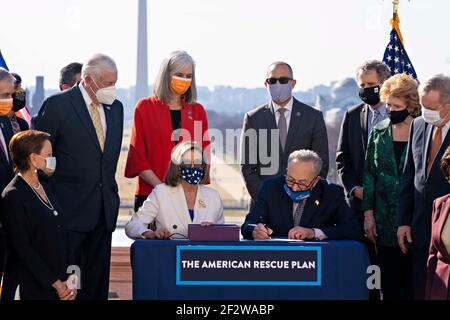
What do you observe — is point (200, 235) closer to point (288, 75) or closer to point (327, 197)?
point (327, 197)

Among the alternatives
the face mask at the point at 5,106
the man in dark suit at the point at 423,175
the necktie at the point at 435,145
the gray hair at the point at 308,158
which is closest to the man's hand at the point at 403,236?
the man in dark suit at the point at 423,175

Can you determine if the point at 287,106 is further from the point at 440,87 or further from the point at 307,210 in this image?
the point at 440,87

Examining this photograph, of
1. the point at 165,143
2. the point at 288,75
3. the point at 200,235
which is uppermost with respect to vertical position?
the point at 288,75

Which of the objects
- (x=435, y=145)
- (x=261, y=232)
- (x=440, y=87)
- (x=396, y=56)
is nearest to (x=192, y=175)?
(x=261, y=232)

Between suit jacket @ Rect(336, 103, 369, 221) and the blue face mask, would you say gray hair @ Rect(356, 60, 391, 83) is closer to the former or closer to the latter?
suit jacket @ Rect(336, 103, 369, 221)

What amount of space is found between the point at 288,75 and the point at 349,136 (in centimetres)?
67

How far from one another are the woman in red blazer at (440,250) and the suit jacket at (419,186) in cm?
41

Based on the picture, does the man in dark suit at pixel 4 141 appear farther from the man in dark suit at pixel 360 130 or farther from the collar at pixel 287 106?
the man in dark suit at pixel 360 130

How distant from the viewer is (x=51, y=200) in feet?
21.2

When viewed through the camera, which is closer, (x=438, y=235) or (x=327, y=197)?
(x=438, y=235)

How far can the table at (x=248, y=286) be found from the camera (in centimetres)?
617

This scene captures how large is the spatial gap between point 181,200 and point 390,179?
1527mm
